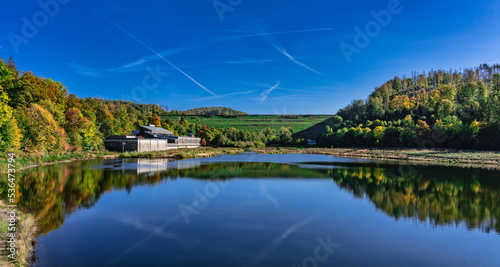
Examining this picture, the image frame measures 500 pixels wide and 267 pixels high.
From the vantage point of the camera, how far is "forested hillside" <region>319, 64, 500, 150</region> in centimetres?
5034

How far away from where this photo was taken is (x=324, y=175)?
85.7 ft

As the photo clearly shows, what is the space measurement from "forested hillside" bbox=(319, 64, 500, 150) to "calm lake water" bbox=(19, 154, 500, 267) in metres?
36.2

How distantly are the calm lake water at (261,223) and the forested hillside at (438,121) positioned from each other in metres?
36.2

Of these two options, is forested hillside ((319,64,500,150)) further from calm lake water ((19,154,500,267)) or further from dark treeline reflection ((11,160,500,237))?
calm lake water ((19,154,500,267))

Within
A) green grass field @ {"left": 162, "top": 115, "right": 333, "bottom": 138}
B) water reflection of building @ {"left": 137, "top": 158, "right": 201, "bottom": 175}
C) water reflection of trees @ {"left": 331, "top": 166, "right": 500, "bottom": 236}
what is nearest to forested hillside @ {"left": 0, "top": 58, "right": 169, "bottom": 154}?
water reflection of building @ {"left": 137, "top": 158, "right": 201, "bottom": 175}

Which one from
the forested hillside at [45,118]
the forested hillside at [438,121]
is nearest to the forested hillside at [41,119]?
the forested hillside at [45,118]

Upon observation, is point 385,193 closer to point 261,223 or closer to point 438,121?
point 261,223

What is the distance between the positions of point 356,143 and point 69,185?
74.7 meters

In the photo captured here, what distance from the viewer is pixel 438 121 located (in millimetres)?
60750

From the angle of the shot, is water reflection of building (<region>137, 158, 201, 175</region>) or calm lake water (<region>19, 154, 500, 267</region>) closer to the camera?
calm lake water (<region>19, 154, 500, 267</region>)

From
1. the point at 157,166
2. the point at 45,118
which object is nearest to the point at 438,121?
the point at 157,166

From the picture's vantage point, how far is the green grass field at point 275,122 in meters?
130

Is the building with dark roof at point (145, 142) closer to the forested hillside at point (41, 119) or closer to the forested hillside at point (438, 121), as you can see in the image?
the forested hillside at point (41, 119)

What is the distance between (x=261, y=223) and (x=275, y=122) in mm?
137954
